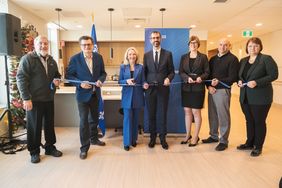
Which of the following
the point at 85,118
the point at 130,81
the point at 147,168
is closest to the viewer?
the point at 147,168

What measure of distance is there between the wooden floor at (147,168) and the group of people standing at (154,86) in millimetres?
175

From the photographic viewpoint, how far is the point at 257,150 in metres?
3.12

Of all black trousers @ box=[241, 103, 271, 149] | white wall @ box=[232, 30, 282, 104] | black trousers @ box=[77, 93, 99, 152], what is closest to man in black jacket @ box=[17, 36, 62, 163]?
black trousers @ box=[77, 93, 99, 152]

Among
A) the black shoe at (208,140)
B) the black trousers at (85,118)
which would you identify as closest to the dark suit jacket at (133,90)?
the black trousers at (85,118)

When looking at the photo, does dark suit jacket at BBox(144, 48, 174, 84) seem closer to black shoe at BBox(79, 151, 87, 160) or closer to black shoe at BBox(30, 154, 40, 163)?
black shoe at BBox(79, 151, 87, 160)

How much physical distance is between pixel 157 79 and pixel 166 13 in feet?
9.73

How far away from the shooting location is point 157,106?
339 centimetres

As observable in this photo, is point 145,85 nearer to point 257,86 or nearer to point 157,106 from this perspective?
point 157,106

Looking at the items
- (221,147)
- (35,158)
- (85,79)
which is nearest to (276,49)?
(221,147)

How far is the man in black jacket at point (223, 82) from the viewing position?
10.5ft

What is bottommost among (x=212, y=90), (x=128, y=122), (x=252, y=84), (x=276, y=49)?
(x=128, y=122)

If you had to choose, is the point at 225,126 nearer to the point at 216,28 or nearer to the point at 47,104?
the point at 47,104

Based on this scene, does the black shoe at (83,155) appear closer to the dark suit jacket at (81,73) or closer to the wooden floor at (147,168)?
the wooden floor at (147,168)

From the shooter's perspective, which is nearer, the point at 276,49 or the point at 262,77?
the point at 262,77
